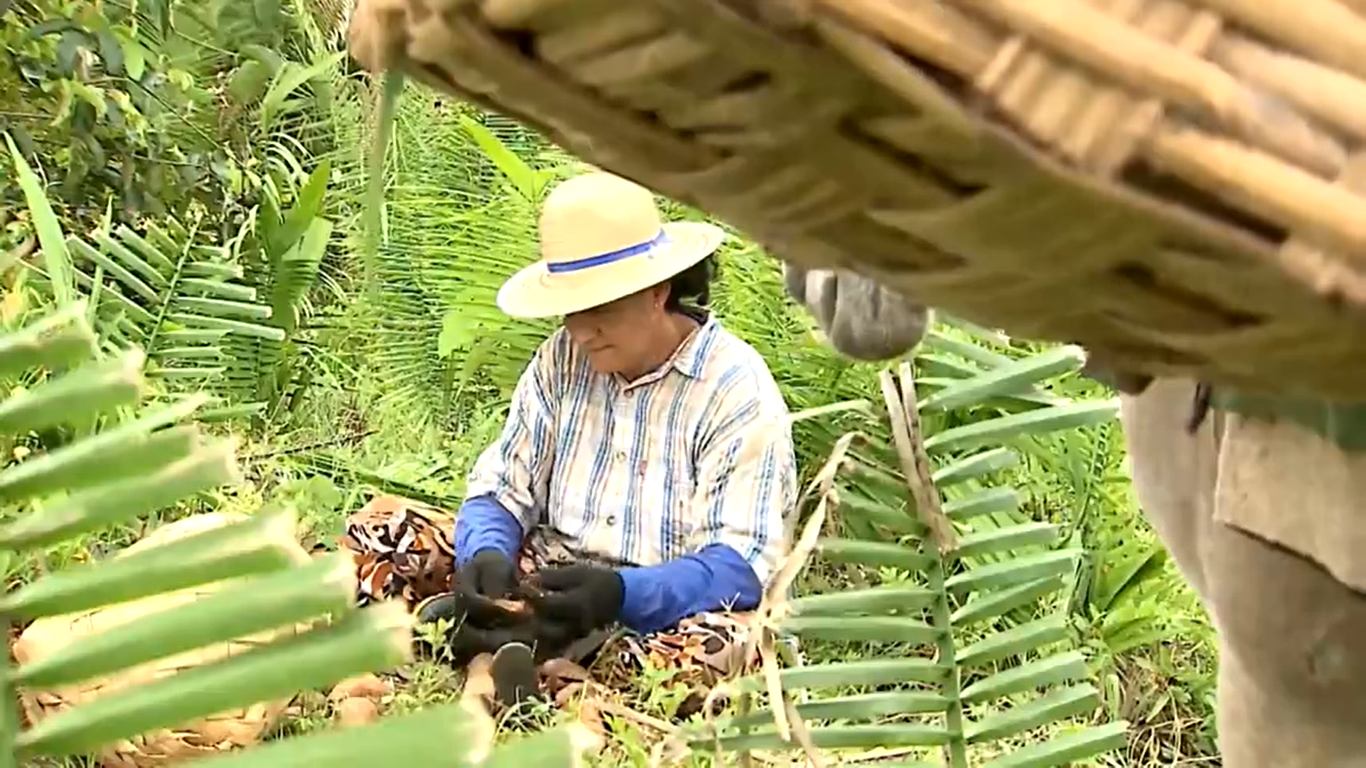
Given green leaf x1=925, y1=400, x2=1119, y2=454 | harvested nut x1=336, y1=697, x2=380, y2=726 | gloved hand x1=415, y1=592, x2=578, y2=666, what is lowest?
harvested nut x1=336, y1=697, x2=380, y2=726

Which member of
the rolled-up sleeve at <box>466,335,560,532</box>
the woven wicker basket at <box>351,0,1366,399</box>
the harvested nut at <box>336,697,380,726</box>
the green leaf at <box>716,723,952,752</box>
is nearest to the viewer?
the woven wicker basket at <box>351,0,1366,399</box>

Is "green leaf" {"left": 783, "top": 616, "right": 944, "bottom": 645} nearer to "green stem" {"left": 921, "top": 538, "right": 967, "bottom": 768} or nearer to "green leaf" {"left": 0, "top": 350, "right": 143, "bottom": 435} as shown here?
"green stem" {"left": 921, "top": 538, "right": 967, "bottom": 768}

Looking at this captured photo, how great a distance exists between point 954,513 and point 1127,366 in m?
0.22

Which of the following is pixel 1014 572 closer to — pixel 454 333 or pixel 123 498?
pixel 123 498

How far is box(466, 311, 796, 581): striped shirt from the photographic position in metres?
1.33

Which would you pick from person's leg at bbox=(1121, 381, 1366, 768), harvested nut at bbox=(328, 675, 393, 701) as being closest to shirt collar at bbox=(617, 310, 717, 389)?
harvested nut at bbox=(328, 675, 393, 701)

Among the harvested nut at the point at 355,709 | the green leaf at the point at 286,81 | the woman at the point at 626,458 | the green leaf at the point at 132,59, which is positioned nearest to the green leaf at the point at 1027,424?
the harvested nut at the point at 355,709

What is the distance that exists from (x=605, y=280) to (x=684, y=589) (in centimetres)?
29

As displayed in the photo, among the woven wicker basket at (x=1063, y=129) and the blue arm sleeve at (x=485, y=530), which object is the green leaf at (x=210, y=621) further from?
the blue arm sleeve at (x=485, y=530)

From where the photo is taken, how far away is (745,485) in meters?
1.33

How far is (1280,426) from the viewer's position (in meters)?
0.20

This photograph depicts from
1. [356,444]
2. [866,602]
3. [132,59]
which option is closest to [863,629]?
[866,602]

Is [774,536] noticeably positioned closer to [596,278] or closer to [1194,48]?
[596,278]

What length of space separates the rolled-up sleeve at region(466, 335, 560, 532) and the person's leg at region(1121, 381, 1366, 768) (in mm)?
1196
